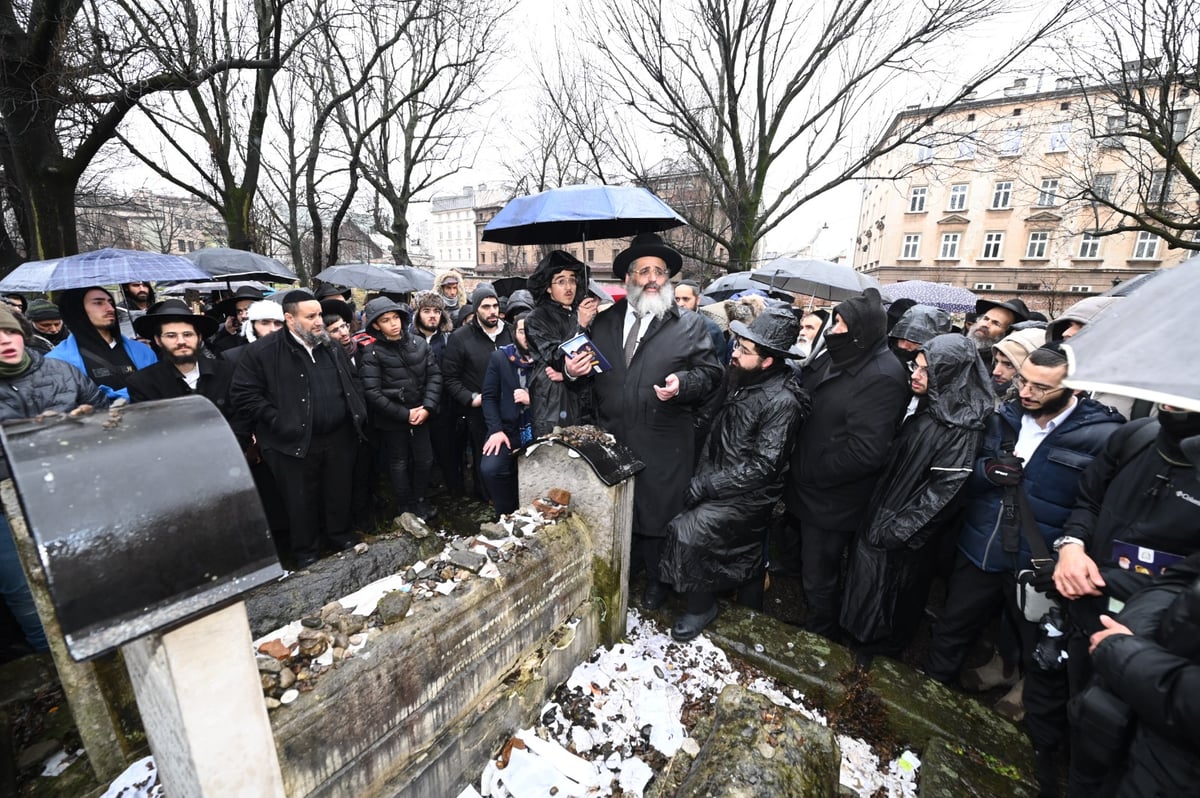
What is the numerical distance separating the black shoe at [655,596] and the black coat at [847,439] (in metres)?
1.04

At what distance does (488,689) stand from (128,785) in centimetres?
139

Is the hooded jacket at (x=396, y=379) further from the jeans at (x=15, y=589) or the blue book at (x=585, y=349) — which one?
the jeans at (x=15, y=589)

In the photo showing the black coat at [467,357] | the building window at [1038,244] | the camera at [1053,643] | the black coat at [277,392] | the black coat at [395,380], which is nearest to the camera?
the camera at [1053,643]

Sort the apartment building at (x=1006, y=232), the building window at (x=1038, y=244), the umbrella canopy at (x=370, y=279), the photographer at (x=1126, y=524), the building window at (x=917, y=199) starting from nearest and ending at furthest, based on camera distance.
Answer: the photographer at (x=1126, y=524)
the umbrella canopy at (x=370, y=279)
the apartment building at (x=1006, y=232)
the building window at (x=1038, y=244)
the building window at (x=917, y=199)

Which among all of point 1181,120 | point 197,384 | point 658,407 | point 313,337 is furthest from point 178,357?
point 1181,120

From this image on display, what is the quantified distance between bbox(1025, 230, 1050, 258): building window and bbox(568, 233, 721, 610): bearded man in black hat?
38004 millimetres

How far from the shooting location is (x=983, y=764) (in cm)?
221

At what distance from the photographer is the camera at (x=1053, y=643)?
2250 mm

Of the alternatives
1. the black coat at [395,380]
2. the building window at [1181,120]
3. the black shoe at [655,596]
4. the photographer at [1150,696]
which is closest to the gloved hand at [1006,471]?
the photographer at [1150,696]

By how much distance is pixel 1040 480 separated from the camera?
2.52 metres

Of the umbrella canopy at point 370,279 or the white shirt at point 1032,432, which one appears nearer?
the white shirt at point 1032,432

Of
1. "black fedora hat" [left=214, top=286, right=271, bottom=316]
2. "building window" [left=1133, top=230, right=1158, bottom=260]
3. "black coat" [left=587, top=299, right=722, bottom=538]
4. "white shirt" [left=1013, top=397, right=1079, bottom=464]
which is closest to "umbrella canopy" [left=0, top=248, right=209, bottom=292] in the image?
"black fedora hat" [left=214, top=286, right=271, bottom=316]

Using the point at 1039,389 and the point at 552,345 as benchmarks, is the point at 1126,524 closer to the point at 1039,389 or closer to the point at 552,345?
the point at 1039,389

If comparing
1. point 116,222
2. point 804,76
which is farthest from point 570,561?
point 116,222
